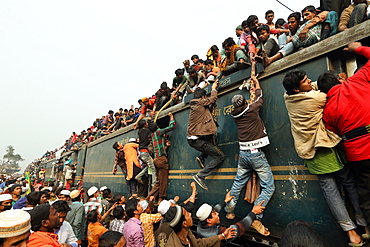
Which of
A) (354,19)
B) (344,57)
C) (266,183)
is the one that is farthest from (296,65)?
(266,183)

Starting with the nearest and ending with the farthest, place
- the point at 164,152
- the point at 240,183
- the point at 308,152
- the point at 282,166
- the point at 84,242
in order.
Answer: the point at 308,152 < the point at 282,166 < the point at 240,183 < the point at 84,242 < the point at 164,152

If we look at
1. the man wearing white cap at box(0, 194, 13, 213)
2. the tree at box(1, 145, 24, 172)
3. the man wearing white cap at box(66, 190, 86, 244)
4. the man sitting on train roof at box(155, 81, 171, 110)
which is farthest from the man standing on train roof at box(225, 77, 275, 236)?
the tree at box(1, 145, 24, 172)

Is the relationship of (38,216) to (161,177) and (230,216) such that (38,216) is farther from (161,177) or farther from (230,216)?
(161,177)

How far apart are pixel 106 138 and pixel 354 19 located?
25.4ft

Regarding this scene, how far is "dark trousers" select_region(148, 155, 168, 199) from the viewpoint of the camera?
4.71 m

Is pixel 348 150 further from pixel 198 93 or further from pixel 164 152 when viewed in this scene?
pixel 164 152

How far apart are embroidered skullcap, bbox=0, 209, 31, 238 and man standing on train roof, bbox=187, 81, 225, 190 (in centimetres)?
236

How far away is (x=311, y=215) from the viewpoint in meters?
2.25

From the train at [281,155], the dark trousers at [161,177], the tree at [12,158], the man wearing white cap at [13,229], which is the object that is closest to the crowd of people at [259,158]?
the man wearing white cap at [13,229]

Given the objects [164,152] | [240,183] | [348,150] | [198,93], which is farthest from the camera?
[164,152]

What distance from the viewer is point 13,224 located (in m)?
1.47

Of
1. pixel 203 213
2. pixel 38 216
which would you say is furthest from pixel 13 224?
pixel 203 213

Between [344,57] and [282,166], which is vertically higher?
[344,57]

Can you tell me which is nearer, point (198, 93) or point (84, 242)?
point (198, 93)
